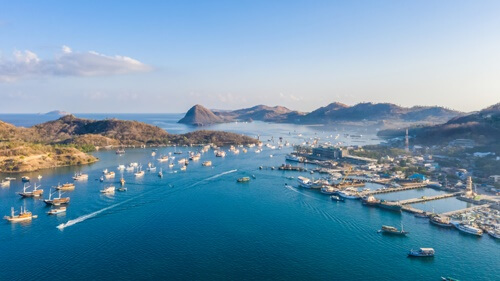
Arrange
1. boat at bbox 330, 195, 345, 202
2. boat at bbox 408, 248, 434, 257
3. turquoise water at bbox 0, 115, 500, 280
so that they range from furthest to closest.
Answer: boat at bbox 330, 195, 345, 202, boat at bbox 408, 248, 434, 257, turquoise water at bbox 0, 115, 500, 280

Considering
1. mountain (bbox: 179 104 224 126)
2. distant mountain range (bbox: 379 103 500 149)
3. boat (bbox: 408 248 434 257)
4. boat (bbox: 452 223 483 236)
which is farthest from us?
mountain (bbox: 179 104 224 126)

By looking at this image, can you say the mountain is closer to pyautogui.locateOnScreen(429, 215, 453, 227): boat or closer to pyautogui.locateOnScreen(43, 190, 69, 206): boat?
pyautogui.locateOnScreen(43, 190, 69, 206): boat

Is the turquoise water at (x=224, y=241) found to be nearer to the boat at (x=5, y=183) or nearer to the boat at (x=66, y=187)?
the boat at (x=66, y=187)

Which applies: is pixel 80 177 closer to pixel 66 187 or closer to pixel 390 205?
pixel 66 187

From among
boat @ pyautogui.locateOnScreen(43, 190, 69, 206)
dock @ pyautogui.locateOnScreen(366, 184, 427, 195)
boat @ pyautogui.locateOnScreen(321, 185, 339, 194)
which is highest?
boat @ pyautogui.locateOnScreen(43, 190, 69, 206)

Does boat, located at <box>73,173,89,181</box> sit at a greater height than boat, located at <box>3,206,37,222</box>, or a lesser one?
greater

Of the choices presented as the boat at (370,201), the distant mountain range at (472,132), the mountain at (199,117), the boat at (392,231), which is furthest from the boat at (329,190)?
the mountain at (199,117)

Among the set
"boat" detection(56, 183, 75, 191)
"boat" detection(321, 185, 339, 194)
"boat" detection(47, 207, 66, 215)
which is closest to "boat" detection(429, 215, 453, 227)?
"boat" detection(321, 185, 339, 194)
